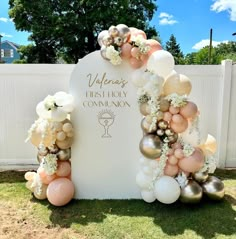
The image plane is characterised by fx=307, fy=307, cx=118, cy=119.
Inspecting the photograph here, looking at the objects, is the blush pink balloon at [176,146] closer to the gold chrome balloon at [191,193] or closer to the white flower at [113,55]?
the gold chrome balloon at [191,193]

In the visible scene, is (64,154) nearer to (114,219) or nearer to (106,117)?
(106,117)

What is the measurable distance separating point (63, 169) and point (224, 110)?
2.74 meters

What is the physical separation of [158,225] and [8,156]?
2.86 meters

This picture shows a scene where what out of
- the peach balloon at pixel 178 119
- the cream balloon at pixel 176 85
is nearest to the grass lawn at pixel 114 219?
the peach balloon at pixel 178 119

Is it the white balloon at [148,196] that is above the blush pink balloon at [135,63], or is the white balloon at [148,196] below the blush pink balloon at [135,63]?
below

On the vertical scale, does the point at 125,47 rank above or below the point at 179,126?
above

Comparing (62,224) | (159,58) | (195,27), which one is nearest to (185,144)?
(159,58)

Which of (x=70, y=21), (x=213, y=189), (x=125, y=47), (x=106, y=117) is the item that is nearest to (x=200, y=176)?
(x=213, y=189)

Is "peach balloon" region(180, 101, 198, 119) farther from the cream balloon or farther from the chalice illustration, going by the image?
the chalice illustration

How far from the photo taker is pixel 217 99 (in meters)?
4.91

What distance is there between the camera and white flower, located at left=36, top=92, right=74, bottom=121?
11.8 feet

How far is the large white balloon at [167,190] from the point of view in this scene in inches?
136

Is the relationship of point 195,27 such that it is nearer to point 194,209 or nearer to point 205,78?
point 205,78

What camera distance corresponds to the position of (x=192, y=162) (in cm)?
351
